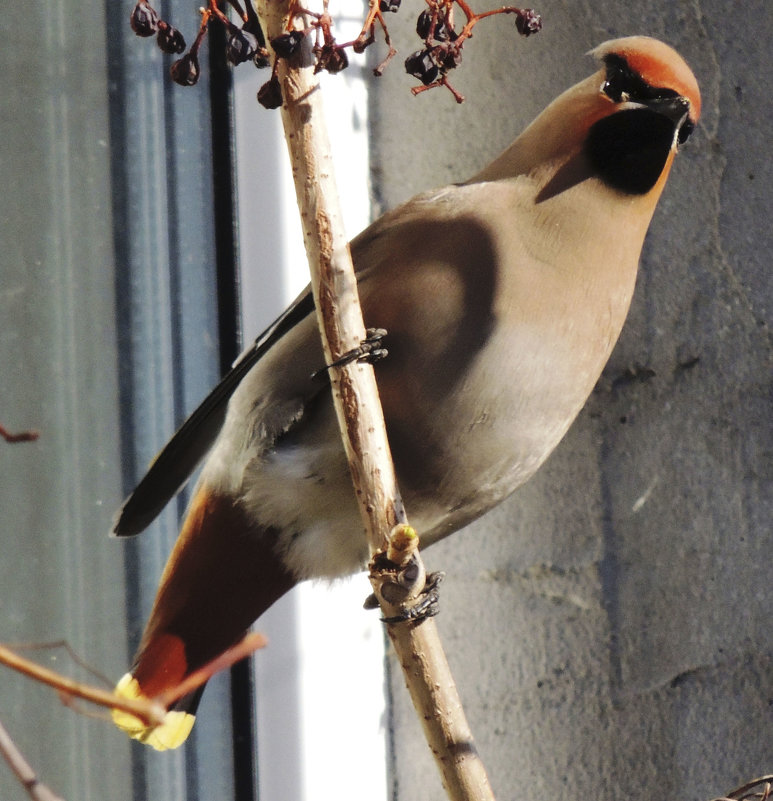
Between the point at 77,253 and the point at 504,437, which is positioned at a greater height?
the point at 77,253

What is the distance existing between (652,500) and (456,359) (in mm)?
678

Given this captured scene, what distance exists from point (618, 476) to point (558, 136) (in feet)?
2.06

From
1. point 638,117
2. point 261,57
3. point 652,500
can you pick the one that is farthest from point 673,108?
point 652,500

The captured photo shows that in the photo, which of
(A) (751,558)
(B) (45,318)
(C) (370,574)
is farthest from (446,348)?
(A) (751,558)

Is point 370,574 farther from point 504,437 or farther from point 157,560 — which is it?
point 157,560

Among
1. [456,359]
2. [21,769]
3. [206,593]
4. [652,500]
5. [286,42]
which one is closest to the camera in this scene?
[21,769]

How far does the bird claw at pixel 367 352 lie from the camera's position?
0.72 m

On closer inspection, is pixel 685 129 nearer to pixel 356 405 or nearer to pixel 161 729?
pixel 356 405

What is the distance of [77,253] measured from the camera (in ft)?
4.39

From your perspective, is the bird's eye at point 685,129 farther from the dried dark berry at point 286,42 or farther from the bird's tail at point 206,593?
the bird's tail at point 206,593

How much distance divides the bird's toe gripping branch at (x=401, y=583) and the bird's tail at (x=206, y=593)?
26 cm

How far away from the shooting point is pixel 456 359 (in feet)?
2.88

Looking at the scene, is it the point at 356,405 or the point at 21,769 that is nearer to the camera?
the point at 21,769

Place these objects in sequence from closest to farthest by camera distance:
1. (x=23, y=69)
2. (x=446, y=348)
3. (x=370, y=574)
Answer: (x=370, y=574) → (x=446, y=348) → (x=23, y=69)
